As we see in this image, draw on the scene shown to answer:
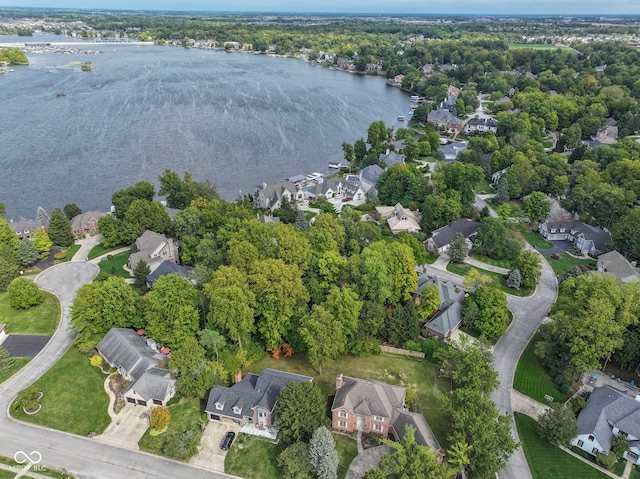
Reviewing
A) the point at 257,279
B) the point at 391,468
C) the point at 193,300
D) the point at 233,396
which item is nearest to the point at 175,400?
the point at 233,396

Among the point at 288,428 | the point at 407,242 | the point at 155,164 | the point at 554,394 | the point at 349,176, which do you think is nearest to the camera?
the point at 288,428

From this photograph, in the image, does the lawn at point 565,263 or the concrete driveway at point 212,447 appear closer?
the concrete driveway at point 212,447

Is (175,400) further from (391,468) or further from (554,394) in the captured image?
(554,394)

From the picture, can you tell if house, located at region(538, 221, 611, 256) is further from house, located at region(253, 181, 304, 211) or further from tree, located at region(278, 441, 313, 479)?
tree, located at region(278, 441, 313, 479)

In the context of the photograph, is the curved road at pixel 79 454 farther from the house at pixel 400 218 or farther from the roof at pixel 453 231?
the house at pixel 400 218

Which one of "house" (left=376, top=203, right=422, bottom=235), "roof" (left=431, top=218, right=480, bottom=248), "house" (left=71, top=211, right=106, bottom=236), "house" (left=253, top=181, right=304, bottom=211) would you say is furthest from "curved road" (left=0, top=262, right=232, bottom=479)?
"house" (left=376, top=203, right=422, bottom=235)

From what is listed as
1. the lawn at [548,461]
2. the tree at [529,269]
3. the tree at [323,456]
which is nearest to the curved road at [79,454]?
the tree at [323,456]
